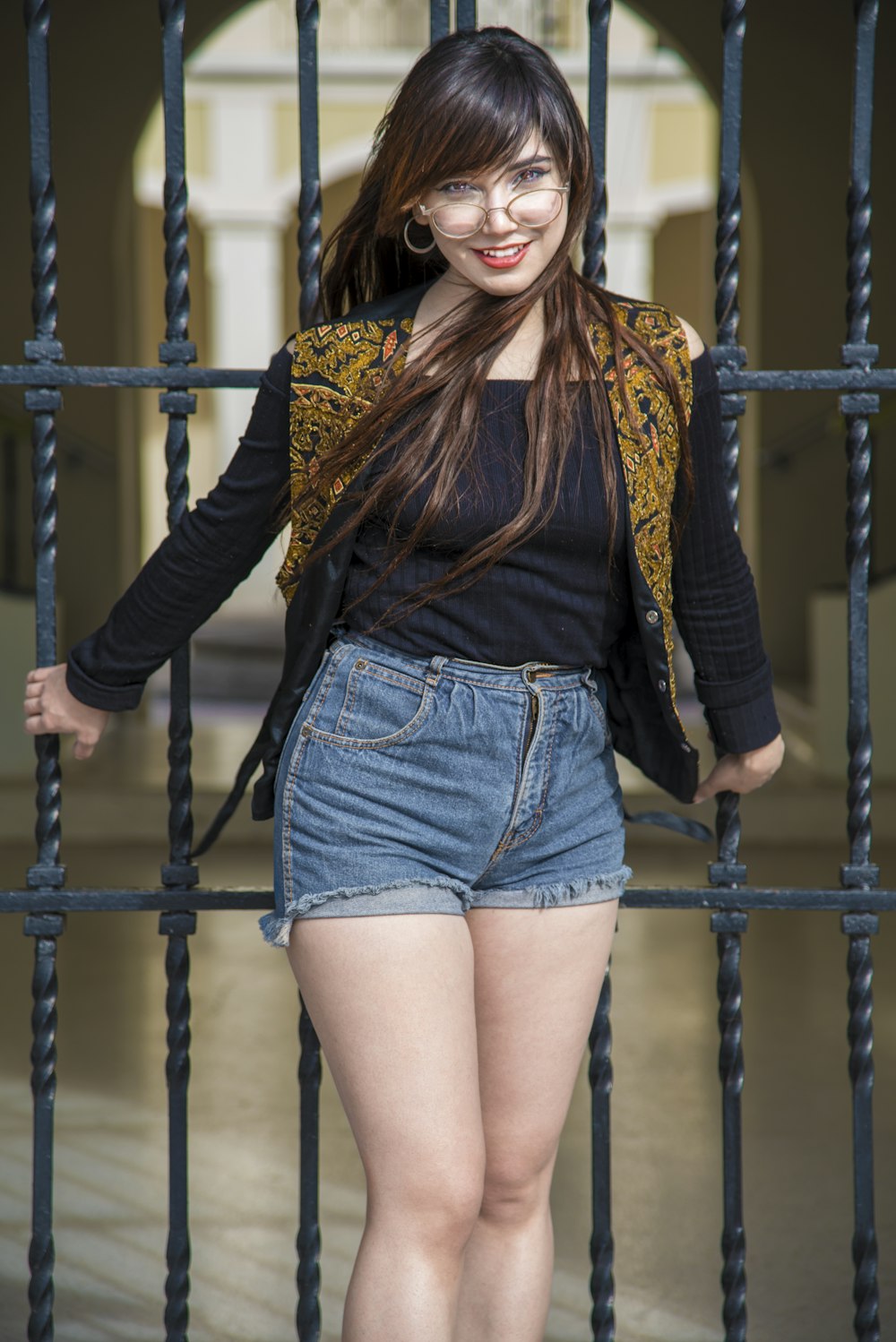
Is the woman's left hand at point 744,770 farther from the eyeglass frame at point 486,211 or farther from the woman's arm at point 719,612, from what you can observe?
the eyeglass frame at point 486,211

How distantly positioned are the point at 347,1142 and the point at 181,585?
178 cm

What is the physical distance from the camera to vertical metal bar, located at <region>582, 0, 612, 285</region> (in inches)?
62.7

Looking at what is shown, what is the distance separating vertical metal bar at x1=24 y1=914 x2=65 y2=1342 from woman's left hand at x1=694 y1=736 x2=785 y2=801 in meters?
0.73

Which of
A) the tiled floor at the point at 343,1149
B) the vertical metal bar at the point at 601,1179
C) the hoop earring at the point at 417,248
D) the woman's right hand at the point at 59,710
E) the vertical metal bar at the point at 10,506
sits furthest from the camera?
the vertical metal bar at the point at 10,506

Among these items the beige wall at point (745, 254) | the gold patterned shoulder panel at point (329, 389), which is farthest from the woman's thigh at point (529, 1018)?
the beige wall at point (745, 254)

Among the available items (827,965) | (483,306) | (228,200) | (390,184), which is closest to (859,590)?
(483,306)

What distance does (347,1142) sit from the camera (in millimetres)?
2955

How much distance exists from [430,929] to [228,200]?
595 inches

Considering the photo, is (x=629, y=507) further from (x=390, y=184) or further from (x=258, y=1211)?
(x=258, y=1211)

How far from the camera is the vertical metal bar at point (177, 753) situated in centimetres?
159

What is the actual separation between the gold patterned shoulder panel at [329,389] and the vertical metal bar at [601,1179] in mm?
656

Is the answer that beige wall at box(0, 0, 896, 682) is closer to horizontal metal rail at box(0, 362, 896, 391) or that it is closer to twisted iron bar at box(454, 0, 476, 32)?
horizontal metal rail at box(0, 362, 896, 391)

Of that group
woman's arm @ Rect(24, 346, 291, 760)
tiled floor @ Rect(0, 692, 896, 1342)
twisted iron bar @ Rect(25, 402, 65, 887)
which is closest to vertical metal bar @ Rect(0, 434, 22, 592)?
tiled floor @ Rect(0, 692, 896, 1342)

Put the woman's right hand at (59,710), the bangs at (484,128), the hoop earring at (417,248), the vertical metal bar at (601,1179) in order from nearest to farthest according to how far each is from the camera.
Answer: the bangs at (484,128), the hoop earring at (417,248), the woman's right hand at (59,710), the vertical metal bar at (601,1179)
